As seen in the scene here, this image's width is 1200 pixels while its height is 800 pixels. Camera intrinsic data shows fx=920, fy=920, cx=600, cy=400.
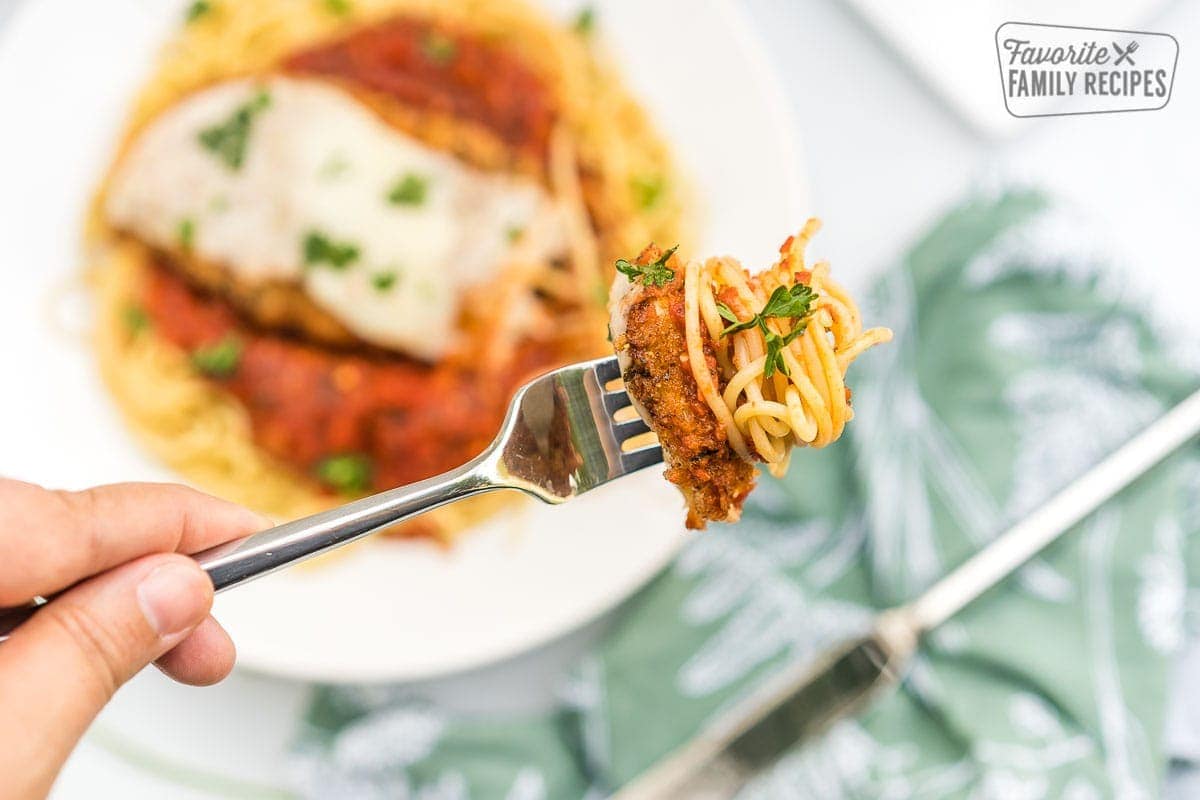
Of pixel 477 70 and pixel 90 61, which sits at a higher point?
pixel 90 61

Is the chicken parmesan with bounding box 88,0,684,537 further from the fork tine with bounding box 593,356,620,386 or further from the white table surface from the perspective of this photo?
the fork tine with bounding box 593,356,620,386

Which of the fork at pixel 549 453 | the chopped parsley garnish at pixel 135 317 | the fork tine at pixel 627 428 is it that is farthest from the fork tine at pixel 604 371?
the chopped parsley garnish at pixel 135 317

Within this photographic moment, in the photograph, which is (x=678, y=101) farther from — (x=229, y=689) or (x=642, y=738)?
(x=229, y=689)

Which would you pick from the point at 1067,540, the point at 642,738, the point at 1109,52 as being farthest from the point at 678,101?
the point at 642,738

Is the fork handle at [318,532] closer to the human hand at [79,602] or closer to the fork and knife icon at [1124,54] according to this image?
the human hand at [79,602]

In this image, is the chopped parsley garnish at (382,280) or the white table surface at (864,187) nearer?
the chopped parsley garnish at (382,280)

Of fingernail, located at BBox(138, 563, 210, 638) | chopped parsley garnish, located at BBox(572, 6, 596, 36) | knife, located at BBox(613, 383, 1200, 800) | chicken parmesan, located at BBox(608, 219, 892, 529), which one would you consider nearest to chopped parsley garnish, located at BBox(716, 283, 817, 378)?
chicken parmesan, located at BBox(608, 219, 892, 529)
